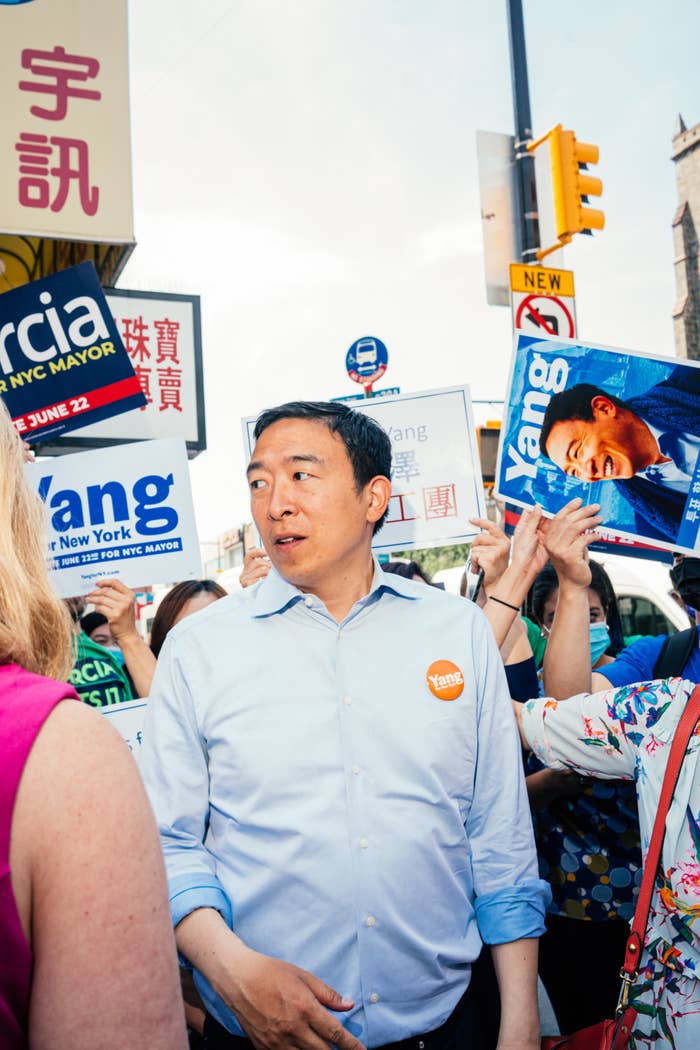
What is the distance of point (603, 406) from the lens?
278 centimetres

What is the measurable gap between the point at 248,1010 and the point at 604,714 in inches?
41.2

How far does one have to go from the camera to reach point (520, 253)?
25.7ft

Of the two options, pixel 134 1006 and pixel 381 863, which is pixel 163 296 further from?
→ pixel 134 1006

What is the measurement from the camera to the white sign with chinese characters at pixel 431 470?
3.40m

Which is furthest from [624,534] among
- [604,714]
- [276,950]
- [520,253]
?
[520,253]

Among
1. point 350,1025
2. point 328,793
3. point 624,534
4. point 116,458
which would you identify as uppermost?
point 116,458

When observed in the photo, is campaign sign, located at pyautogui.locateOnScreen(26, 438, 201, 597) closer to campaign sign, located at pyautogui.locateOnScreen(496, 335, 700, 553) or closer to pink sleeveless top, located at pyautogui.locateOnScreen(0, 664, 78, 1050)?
campaign sign, located at pyautogui.locateOnScreen(496, 335, 700, 553)

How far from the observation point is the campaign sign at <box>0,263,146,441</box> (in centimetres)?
335

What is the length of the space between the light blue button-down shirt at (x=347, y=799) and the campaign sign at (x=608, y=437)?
0.96 m

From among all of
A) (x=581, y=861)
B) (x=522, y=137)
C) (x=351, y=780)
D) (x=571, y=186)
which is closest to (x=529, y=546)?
(x=581, y=861)

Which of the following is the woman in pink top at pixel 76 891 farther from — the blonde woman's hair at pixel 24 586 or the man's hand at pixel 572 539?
the man's hand at pixel 572 539

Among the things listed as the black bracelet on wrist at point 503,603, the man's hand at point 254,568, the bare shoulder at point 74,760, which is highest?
the man's hand at point 254,568

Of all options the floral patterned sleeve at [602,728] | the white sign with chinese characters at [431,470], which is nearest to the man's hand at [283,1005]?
Answer: the floral patterned sleeve at [602,728]

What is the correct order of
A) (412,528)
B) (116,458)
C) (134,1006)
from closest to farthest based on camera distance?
1. (134,1006)
2. (116,458)
3. (412,528)
